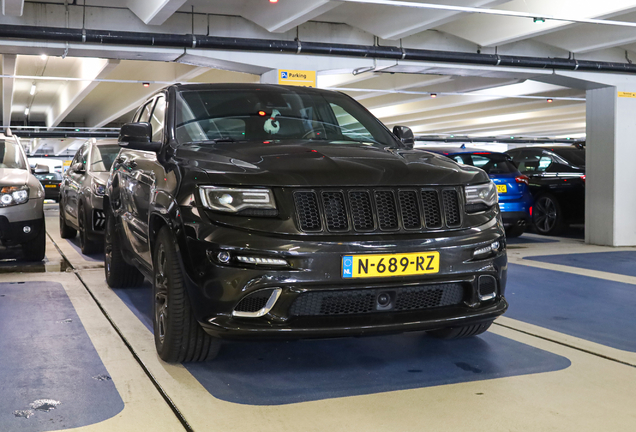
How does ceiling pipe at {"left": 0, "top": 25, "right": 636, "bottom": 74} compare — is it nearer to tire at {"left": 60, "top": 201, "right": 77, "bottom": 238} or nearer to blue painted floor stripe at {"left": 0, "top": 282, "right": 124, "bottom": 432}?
tire at {"left": 60, "top": 201, "right": 77, "bottom": 238}

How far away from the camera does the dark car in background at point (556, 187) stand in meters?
10.6

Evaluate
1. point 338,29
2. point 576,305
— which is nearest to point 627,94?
point 338,29

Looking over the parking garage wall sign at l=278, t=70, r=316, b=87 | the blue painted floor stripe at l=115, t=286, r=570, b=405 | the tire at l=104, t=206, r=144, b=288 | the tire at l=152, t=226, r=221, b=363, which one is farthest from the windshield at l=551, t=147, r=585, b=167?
the tire at l=152, t=226, r=221, b=363

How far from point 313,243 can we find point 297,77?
22.1 ft

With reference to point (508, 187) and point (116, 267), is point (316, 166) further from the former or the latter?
point (508, 187)

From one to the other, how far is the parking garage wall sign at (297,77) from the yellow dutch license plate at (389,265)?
6.52m

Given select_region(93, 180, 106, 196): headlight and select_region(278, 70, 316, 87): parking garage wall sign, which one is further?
select_region(278, 70, 316, 87): parking garage wall sign

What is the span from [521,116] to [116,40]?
18.3m

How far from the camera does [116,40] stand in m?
8.26

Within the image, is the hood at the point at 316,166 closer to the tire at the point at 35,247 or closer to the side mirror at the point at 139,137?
the side mirror at the point at 139,137

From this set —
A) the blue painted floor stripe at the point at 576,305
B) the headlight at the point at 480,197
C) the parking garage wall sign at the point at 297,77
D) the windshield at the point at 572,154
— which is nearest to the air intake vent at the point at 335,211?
the headlight at the point at 480,197

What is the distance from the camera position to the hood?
2988 mm

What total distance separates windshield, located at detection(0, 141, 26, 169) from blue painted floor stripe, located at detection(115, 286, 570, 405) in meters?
4.54

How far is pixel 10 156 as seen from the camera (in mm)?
7141
